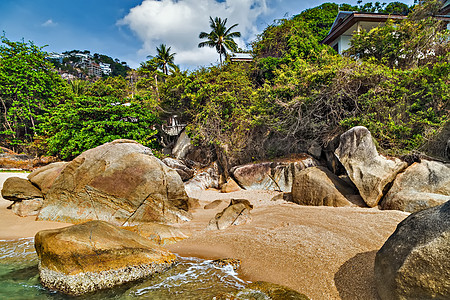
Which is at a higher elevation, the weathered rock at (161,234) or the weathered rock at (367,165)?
the weathered rock at (367,165)

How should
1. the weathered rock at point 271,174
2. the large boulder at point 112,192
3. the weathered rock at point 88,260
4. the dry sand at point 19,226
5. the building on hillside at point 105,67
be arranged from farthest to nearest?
the building on hillside at point 105,67, the weathered rock at point 271,174, the large boulder at point 112,192, the dry sand at point 19,226, the weathered rock at point 88,260

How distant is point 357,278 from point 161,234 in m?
4.50

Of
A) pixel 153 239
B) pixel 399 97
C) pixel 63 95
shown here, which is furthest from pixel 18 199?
pixel 63 95

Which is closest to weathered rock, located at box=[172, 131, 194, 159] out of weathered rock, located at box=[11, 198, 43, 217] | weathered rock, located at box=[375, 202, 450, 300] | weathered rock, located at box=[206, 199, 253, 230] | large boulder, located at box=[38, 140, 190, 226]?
large boulder, located at box=[38, 140, 190, 226]

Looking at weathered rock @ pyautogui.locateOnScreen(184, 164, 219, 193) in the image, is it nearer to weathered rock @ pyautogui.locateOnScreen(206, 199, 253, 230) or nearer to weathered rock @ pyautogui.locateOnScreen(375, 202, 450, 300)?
weathered rock @ pyautogui.locateOnScreen(206, 199, 253, 230)

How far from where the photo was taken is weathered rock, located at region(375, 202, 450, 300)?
8.15ft

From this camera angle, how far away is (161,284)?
4219 millimetres

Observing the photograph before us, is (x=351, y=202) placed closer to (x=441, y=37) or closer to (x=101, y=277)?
(x=101, y=277)

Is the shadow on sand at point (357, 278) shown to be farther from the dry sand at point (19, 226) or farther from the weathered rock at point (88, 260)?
the dry sand at point (19, 226)

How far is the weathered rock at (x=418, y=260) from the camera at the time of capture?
2484 millimetres

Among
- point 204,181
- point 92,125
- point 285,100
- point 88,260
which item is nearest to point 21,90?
point 92,125

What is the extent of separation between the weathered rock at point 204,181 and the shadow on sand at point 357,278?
9554mm

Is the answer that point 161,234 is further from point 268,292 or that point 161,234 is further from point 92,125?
point 92,125

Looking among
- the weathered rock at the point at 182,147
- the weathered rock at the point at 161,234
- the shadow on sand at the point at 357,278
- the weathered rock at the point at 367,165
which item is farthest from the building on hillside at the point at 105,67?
the shadow on sand at the point at 357,278
